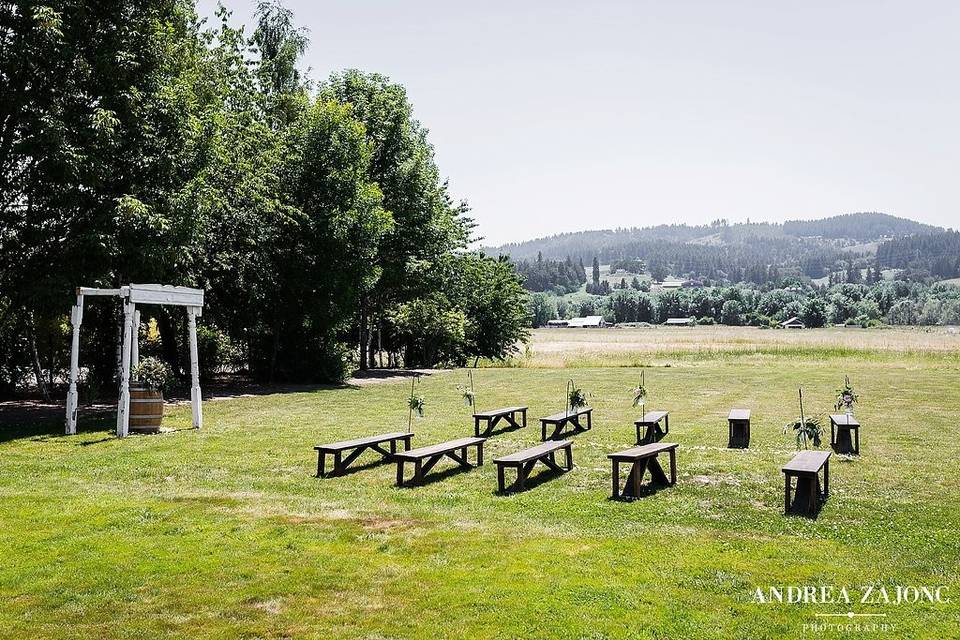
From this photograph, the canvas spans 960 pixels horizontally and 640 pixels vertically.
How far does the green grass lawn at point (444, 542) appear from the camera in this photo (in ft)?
20.5

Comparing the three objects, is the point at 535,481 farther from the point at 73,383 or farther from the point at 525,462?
the point at 73,383

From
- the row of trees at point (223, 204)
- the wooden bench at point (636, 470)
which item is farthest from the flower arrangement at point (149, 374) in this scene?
the wooden bench at point (636, 470)

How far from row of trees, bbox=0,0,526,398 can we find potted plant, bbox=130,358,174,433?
11.4 feet

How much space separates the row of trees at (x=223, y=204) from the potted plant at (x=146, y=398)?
3.47 meters

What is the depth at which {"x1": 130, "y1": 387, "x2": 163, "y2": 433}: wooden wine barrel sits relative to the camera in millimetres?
16484

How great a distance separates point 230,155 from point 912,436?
69.2 feet

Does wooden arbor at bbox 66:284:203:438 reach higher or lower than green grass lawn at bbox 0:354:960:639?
higher

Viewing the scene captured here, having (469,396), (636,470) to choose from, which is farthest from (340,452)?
(469,396)

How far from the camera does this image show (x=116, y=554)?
804 centimetres

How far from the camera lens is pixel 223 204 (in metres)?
23.8

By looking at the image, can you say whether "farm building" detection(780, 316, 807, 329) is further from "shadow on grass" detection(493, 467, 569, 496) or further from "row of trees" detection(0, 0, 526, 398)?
"shadow on grass" detection(493, 467, 569, 496)

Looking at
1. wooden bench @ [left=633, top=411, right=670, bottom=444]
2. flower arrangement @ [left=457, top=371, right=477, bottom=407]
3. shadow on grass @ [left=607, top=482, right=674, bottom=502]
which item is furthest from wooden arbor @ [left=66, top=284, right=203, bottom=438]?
shadow on grass @ [left=607, top=482, right=674, bottom=502]

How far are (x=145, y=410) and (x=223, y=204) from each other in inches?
363

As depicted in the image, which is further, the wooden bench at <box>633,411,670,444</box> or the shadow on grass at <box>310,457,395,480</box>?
the wooden bench at <box>633,411,670,444</box>
